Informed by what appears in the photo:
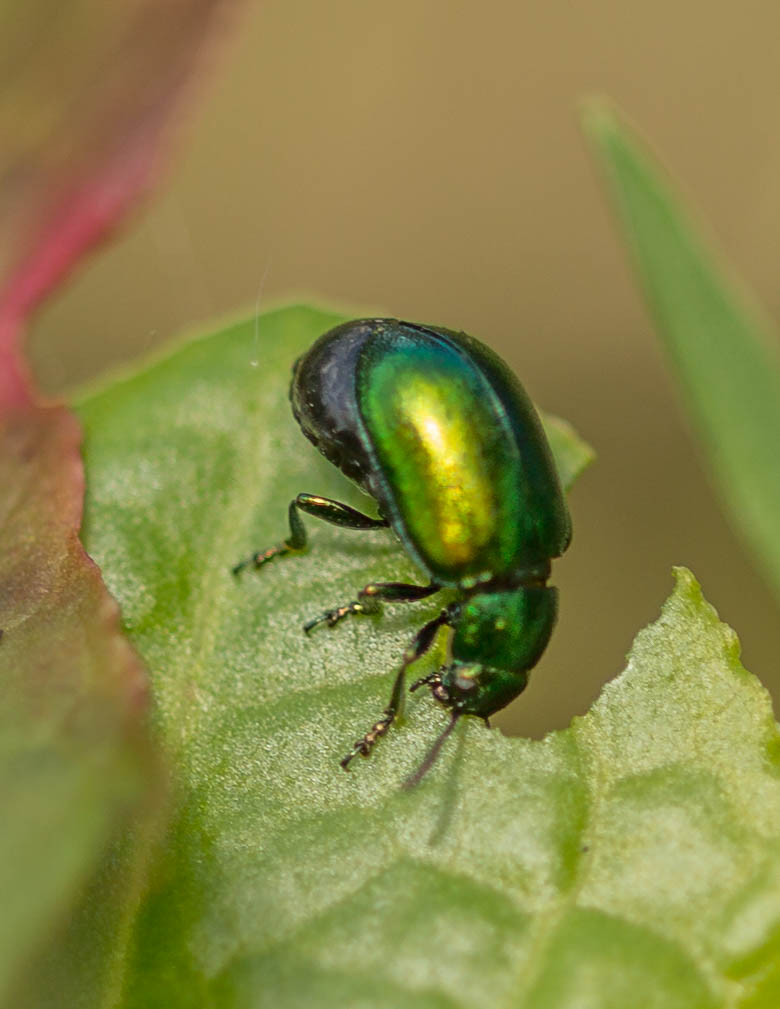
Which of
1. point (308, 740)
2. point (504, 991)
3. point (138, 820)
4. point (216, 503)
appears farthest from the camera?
point (216, 503)

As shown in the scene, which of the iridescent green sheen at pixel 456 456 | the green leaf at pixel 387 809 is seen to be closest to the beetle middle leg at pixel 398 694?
the green leaf at pixel 387 809

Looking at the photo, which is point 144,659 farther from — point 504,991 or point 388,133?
point 388,133

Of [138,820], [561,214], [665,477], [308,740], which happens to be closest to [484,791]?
[308,740]

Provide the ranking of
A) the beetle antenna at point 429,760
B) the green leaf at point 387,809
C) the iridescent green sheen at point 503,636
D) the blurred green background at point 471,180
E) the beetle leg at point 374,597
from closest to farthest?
1. the green leaf at point 387,809
2. the beetle antenna at point 429,760
3. the beetle leg at point 374,597
4. the iridescent green sheen at point 503,636
5. the blurred green background at point 471,180

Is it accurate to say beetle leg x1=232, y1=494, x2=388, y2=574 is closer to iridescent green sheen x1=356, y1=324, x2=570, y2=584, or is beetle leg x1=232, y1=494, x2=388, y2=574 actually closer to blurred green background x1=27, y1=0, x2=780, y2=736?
iridescent green sheen x1=356, y1=324, x2=570, y2=584

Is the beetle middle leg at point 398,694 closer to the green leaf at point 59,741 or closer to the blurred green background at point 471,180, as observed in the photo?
the green leaf at point 59,741

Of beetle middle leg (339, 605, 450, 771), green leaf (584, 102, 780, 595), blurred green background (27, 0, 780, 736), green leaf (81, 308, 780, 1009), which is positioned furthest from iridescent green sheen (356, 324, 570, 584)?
blurred green background (27, 0, 780, 736)
